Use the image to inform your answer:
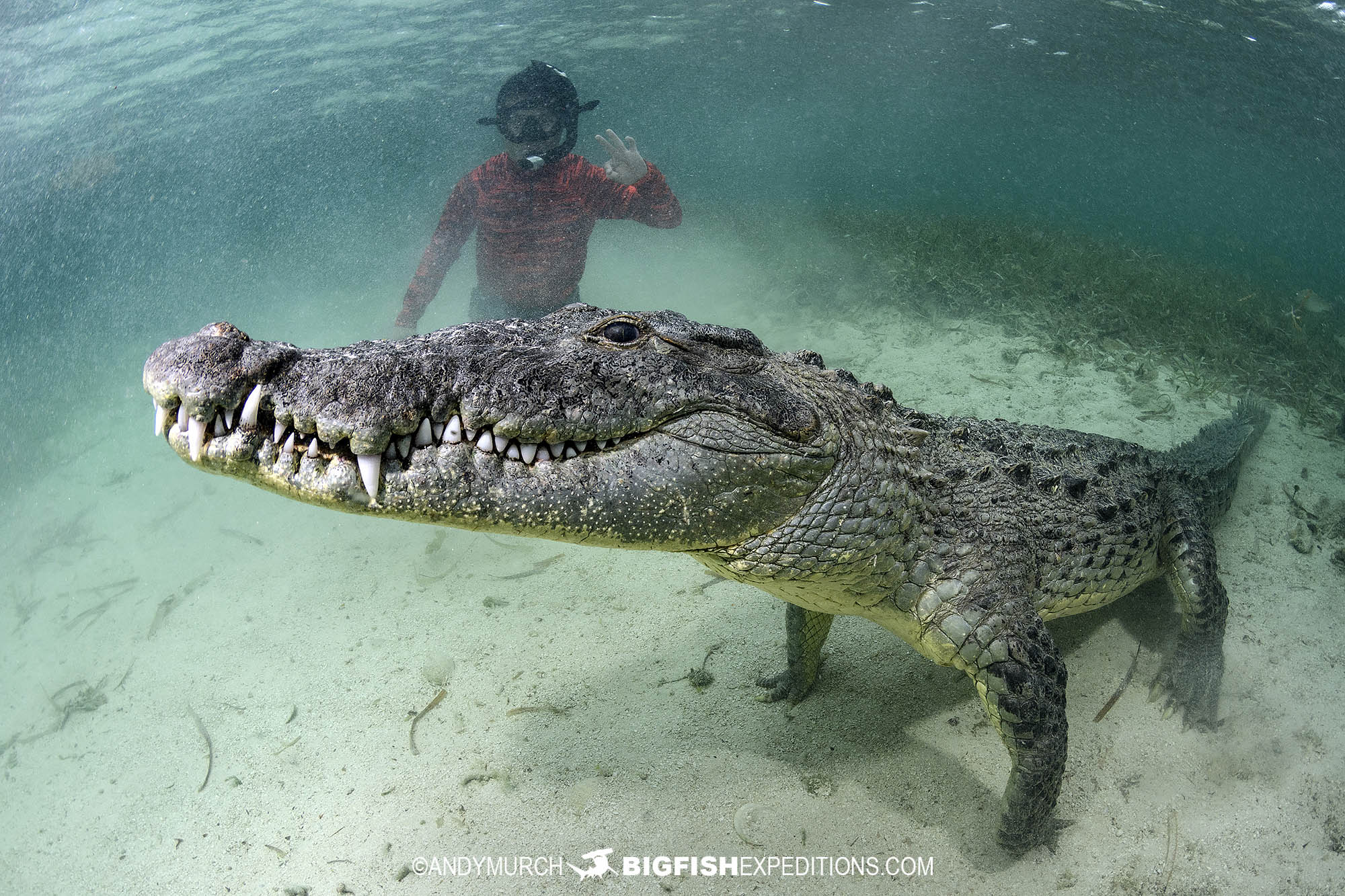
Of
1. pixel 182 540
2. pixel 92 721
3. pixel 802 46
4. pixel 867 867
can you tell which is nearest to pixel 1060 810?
pixel 867 867

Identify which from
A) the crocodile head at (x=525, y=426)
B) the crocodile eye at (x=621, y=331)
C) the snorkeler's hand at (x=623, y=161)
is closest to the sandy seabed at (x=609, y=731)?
the crocodile head at (x=525, y=426)

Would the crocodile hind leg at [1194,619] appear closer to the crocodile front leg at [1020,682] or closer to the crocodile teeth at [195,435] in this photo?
the crocodile front leg at [1020,682]

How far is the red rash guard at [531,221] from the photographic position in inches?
291

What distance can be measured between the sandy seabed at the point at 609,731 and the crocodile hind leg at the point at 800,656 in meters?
0.11

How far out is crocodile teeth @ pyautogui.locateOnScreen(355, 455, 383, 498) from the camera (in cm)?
164

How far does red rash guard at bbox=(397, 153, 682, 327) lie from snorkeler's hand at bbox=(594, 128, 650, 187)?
0.08 meters

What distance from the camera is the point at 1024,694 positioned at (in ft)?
7.13

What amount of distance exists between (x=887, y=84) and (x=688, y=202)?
932 inches

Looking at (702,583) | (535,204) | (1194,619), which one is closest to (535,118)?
(535,204)

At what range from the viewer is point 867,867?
254cm

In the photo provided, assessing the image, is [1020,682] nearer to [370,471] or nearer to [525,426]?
[525,426]

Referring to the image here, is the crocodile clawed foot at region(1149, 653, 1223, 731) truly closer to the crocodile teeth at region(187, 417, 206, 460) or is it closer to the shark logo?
the shark logo

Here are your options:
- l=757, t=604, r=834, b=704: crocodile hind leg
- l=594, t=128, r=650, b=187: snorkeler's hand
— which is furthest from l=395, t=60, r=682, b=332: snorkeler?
l=757, t=604, r=834, b=704: crocodile hind leg

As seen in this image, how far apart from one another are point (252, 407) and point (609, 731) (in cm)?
232
